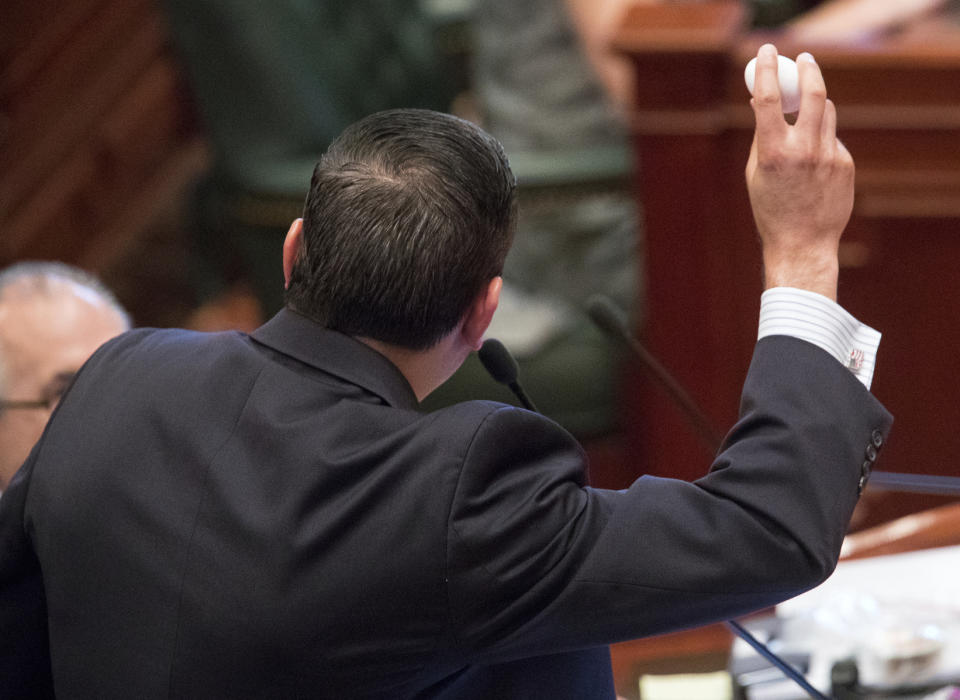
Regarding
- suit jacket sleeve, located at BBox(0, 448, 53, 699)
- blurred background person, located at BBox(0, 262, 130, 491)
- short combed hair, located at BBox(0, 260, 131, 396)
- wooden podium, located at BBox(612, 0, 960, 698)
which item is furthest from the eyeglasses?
wooden podium, located at BBox(612, 0, 960, 698)

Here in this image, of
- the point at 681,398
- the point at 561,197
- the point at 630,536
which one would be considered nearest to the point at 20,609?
the point at 630,536

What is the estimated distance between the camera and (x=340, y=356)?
0.86 metres

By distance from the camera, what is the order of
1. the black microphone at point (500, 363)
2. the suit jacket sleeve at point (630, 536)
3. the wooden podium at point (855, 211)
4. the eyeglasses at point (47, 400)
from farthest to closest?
the wooden podium at point (855, 211) < the eyeglasses at point (47, 400) < the black microphone at point (500, 363) < the suit jacket sleeve at point (630, 536)

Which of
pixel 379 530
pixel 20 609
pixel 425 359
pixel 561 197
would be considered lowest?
pixel 20 609

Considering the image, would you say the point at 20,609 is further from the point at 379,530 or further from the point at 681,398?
the point at 681,398

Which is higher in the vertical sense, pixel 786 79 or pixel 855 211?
pixel 855 211

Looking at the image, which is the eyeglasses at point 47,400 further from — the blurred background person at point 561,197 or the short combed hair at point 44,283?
the blurred background person at point 561,197

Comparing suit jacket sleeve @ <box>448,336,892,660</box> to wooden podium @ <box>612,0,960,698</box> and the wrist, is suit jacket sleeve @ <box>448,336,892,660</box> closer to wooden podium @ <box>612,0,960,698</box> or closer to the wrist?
the wrist

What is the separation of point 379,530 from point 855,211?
1.42 m

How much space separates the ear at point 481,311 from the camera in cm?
90

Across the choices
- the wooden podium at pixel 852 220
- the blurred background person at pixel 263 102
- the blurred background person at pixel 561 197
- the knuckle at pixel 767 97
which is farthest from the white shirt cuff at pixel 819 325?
the blurred background person at pixel 263 102

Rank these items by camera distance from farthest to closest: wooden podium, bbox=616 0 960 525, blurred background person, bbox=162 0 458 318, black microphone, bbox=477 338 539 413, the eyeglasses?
blurred background person, bbox=162 0 458 318 < wooden podium, bbox=616 0 960 525 < the eyeglasses < black microphone, bbox=477 338 539 413

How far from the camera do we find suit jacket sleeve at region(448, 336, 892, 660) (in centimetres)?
76

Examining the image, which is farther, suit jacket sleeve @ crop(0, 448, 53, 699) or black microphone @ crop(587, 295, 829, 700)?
black microphone @ crop(587, 295, 829, 700)
